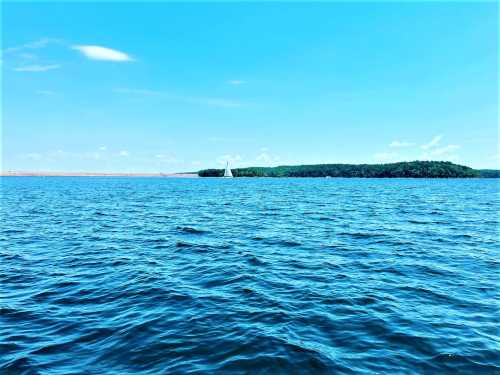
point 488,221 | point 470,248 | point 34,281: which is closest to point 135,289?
point 34,281

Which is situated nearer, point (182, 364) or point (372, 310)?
point (182, 364)

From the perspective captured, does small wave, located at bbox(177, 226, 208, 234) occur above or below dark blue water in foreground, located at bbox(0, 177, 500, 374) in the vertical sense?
above

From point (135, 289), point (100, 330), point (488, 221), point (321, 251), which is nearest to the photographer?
point (100, 330)

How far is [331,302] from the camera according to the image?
494 inches

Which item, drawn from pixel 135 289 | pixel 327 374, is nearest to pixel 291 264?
pixel 135 289

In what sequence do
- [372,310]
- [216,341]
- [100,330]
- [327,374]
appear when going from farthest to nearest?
[372,310] → [100,330] → [216,341] → [327,374]

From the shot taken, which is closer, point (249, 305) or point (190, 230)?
point (249, 305)

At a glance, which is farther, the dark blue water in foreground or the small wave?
the small wave

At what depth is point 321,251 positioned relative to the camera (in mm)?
21000

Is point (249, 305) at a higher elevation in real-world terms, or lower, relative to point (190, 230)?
lower

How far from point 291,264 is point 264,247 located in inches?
180

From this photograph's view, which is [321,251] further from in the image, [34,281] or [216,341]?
[34,281]

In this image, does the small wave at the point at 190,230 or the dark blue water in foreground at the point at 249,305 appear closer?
the dark blue water in foreground at the point at 249,305

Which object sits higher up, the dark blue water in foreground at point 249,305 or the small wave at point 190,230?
the small wave at point 190,230
